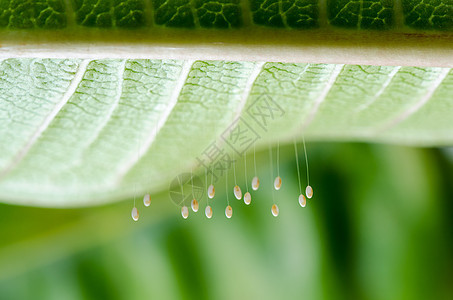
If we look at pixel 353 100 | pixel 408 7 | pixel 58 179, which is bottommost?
pixel 58 179

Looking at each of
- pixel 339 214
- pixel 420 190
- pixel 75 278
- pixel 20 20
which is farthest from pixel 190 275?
pixel 20 20

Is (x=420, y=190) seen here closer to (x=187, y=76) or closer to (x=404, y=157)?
(x=404, y=157)

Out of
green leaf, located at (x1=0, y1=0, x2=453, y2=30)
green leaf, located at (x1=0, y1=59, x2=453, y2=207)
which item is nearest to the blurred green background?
green leaf, located at (x1=0, y1=59, x2=453, y2=207)

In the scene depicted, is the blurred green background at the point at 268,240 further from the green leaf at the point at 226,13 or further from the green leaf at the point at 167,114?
the green leaf at the point at 226,13

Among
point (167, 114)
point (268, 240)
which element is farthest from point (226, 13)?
point (268, 240)

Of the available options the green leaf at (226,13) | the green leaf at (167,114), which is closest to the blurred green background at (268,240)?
the green leaf at (167,114)

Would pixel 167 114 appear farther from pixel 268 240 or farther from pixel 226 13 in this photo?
pixel 268 240

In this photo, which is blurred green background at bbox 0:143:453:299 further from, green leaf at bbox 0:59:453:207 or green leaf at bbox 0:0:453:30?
green leaf at bbox 0:0:453:30
